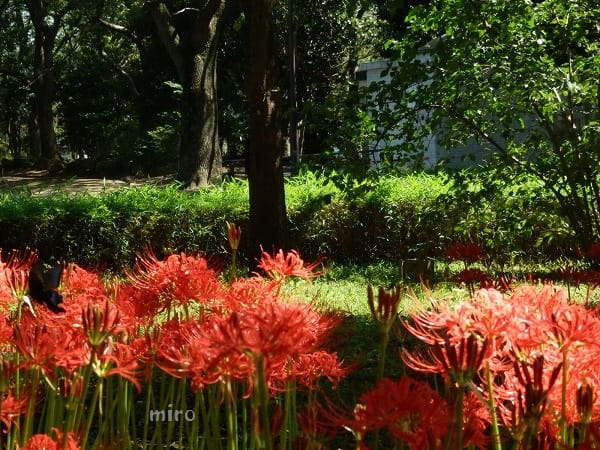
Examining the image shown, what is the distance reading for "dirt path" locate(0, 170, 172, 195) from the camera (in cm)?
2532

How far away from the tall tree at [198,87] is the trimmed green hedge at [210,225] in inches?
222

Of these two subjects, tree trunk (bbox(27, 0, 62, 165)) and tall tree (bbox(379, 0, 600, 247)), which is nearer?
tall tree (bbox(379, 0, 600, 247))

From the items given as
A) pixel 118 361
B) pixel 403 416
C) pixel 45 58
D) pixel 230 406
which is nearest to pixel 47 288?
pixel 118 361

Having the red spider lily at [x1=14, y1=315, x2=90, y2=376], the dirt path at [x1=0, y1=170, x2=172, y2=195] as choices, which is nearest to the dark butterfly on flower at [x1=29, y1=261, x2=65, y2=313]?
the red spider lily at [x1=14, y1=315, x2=90, y2=376]

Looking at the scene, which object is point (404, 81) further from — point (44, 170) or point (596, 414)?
point (44, 170)

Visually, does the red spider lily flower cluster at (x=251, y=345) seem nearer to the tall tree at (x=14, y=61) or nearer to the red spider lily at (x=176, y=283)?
the red spider lily at (x=176, y=283)

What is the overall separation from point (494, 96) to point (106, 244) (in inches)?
208

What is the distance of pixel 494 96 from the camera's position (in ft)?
20.5

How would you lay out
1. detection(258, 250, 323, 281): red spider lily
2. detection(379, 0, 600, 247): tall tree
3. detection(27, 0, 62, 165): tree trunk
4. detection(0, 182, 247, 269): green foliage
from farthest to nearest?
detection(27, 0, 62, 165): tree trunk, detection(0, 182, 247, 269): green foliage, detection(379, 0, 600, 247): tall tree, detection(258, 250, 323, 281): red spider lily

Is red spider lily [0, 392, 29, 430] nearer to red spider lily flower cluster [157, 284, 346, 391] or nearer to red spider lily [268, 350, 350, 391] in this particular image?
red spider lily flower cluster [157, 284, 346, 391]

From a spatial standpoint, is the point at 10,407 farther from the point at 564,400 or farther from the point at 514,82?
the point at 514,82

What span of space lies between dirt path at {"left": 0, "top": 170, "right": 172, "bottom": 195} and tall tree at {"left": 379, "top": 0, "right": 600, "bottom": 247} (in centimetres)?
1865

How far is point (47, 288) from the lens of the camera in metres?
1.64

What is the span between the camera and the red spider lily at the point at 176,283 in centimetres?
175
